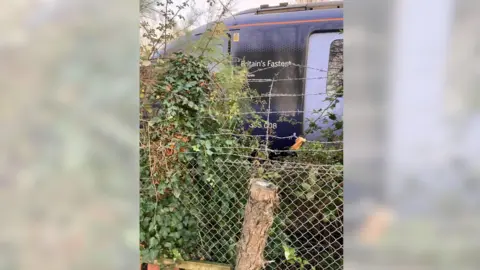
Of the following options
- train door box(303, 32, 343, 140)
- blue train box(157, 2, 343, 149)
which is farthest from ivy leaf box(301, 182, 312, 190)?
blue train box(157, 2, 343, 149)

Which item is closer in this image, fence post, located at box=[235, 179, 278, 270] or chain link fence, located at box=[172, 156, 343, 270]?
fence post, located at box=[235, 179, 278, 270]

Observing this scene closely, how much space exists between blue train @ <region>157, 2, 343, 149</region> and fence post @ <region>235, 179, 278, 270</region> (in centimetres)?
200

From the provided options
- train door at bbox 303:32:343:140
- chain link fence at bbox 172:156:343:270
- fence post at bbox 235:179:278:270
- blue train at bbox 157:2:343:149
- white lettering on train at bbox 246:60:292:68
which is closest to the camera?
fence post at bbox 235:179:278:270

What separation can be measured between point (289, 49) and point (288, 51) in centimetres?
3

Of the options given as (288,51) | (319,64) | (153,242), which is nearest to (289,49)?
(288,51)

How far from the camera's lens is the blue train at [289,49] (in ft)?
14.0

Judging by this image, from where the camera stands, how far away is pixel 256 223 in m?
2.08

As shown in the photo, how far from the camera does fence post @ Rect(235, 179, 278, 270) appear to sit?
2035 millimetres

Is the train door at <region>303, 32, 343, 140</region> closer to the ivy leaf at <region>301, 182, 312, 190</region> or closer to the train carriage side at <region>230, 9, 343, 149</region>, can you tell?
the train carriage side at <region>230, 9, 343, 149</region>
